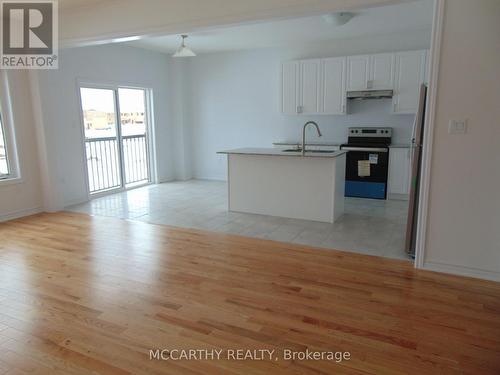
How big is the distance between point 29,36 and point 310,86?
437cm

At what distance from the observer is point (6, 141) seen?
16.3ft

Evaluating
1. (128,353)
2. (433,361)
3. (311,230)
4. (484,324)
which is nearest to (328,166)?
(311,230)

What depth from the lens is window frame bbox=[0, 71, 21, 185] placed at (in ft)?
15.9

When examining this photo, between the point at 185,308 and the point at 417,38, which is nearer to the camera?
the point at 185,308

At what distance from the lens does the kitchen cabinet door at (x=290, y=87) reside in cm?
645

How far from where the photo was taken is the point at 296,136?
275 inches

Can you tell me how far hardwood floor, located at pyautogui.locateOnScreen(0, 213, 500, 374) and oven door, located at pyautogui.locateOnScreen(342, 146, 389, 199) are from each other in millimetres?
2718

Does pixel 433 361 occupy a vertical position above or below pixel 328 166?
below

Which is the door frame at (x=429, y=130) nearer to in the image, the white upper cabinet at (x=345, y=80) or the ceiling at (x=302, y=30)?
the ceiling at (x=302, y=30)

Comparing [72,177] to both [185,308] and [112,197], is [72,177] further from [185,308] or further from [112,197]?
[185,308]

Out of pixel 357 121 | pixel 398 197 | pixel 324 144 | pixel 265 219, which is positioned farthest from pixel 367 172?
pixel 265 219

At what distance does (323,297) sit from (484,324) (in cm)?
107

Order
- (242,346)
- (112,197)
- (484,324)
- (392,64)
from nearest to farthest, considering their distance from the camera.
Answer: (242,346)
(484,324)
(392,64)
(112,197)

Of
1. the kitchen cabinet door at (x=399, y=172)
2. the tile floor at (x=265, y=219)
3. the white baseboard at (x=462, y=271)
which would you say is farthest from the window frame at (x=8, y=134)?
the kitchen cabinet door at (x=399, y=172)
